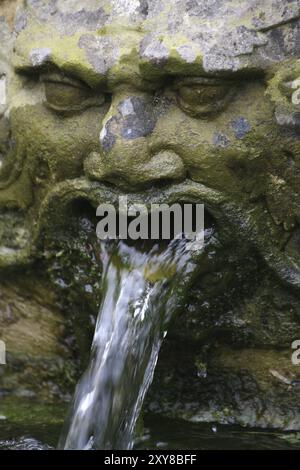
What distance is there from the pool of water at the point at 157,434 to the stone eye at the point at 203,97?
784 millimetres

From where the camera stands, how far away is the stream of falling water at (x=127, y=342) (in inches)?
89.0

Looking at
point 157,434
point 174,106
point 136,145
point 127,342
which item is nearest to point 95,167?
point 136,145

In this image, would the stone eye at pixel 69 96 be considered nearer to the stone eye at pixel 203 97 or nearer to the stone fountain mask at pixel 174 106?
the stone fountain mask at pixel 174 106

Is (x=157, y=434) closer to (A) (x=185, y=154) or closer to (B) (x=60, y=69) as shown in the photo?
(A) (x=185, y=154)

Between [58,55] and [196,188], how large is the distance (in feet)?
1.43

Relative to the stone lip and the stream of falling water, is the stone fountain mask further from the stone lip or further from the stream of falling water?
the stream of falling water

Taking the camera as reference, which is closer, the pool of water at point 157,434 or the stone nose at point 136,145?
the stone nose at point 136,145

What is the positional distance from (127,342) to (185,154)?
0.48 metres

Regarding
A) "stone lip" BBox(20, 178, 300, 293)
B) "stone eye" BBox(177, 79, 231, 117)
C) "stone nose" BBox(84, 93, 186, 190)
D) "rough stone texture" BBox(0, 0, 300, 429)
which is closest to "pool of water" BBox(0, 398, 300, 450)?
"rough stone texture" BBox(0, 0, 300, 429)

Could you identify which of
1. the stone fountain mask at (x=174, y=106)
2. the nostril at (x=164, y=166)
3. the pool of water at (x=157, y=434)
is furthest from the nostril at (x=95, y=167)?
the pool of water at (x=157, y=434)

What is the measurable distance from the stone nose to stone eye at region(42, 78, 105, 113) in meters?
0.07

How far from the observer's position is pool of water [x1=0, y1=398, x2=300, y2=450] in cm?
228

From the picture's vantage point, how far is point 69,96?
2.23 m
